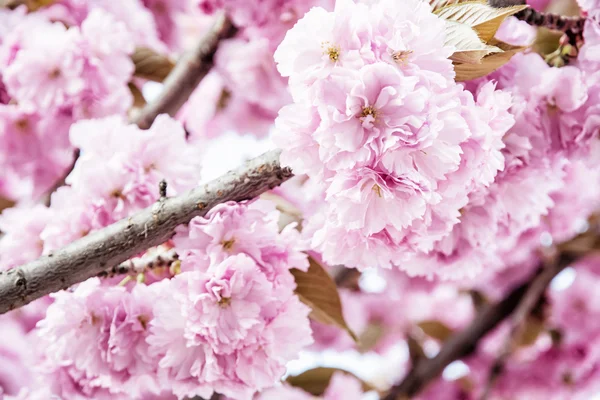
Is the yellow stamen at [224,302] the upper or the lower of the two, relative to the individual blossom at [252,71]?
upper

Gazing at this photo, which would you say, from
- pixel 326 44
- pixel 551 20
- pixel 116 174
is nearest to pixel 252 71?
pixel 116 174

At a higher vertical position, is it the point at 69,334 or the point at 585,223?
the point at 69,334

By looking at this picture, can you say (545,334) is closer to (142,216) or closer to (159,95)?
(159,95)

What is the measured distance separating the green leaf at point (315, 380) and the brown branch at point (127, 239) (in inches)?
27.3

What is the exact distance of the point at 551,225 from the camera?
1382mm

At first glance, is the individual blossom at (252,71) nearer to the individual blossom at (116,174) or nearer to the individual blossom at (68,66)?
the individual blossom at (68,66)

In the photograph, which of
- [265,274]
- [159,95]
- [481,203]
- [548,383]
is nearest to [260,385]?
[265,274]

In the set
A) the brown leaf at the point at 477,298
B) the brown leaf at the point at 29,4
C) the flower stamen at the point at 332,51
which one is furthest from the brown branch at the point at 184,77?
the brown leaf at the point at 477,298

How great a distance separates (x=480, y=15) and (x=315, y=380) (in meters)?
0.84

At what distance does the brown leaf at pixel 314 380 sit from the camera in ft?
4.22

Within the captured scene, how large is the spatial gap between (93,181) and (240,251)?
213mm

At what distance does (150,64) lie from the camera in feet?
4.07

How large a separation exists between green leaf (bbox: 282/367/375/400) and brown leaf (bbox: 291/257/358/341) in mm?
442

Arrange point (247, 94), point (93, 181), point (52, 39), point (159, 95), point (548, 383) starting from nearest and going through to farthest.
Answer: point (93, 181) → point (52, 39) → point (159, 95) → point (247, 94) → point (548, 383)
